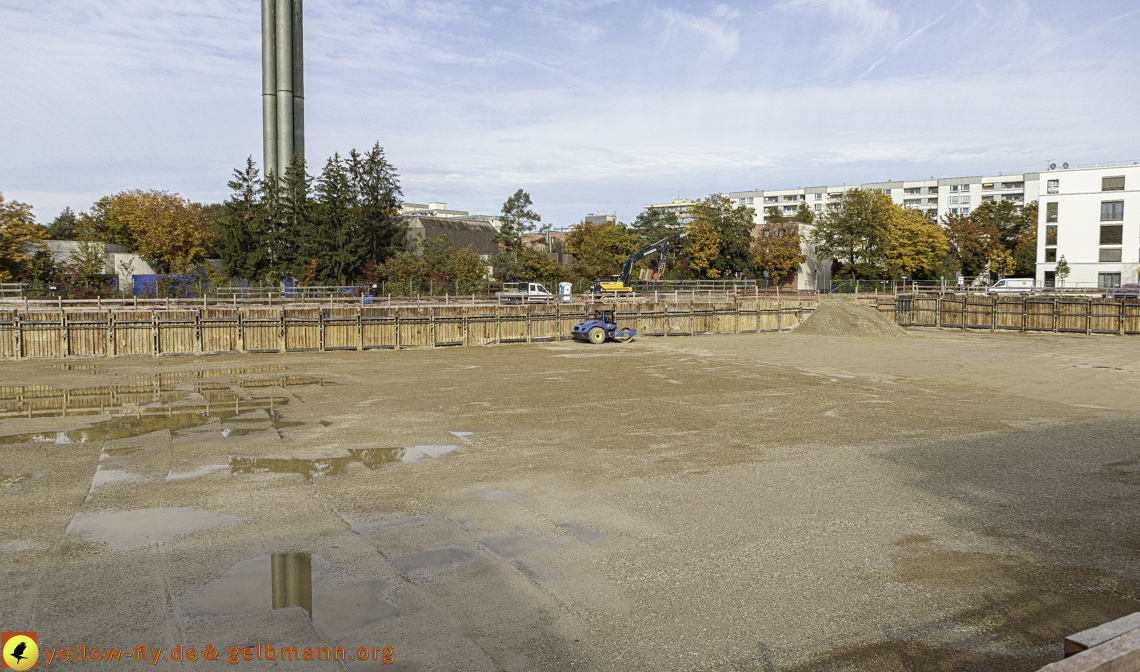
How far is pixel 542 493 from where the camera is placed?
447 inches

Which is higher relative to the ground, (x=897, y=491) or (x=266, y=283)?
(x=266, y=283)

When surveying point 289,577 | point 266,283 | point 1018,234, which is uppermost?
point 1018,234

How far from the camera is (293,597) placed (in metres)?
7.58

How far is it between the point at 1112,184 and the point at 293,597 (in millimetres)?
83093

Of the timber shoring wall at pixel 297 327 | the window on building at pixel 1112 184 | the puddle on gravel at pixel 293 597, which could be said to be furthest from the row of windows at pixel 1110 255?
the puddle on gravel at pixel 293 597

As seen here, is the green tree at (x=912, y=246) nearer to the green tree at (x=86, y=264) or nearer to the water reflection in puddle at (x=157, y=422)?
the green tree at (x=86, y=264)

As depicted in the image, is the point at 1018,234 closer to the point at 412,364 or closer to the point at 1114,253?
the point at 1114,253

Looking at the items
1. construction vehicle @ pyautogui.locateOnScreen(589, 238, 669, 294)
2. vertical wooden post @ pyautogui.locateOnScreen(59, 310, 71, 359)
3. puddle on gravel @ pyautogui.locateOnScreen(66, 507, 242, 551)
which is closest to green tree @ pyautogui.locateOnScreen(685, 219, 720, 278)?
construction vehicle @ pyautogui.locateOnScreen(589, 238, 669, 294)

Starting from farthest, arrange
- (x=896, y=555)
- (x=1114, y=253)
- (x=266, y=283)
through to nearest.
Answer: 1. (x=1114, y=253)
2. (x=266, y=283)
3. (x=896, y=555)

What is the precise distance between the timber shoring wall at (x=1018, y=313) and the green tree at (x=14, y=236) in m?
57.8

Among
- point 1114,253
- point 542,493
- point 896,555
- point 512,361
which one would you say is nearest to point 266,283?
point 512,361

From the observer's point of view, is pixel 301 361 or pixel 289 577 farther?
pixel 301 361

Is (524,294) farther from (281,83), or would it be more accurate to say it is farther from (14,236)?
(14,236)

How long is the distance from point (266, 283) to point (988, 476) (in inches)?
2099
